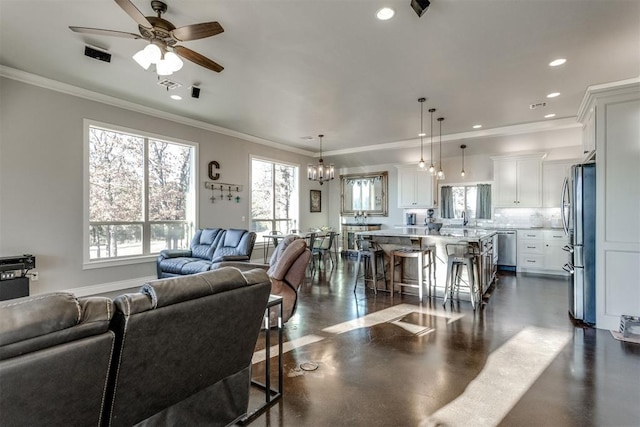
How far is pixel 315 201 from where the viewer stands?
31.8 feet

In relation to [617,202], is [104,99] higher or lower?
higher

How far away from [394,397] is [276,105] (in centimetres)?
446

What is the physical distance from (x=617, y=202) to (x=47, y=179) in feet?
22.7

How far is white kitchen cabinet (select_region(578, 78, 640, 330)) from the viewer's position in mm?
3414

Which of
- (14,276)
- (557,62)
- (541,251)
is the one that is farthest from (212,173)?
(541,251)

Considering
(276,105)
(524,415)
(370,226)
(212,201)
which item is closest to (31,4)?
(276,105)

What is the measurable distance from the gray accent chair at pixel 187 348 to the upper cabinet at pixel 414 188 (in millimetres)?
7284

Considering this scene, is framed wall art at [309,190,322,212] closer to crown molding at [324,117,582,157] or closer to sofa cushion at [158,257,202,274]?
crown molding at [324,117,582,157]

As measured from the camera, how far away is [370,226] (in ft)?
31.2

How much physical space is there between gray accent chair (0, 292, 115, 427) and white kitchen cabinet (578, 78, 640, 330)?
14.9 ft

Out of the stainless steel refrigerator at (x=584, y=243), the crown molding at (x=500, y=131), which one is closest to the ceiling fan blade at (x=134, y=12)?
the stainless steel refrigerator at (x=584, y=243)

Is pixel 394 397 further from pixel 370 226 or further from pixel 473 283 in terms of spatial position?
pixel 370 226

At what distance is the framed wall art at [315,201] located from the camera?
9487 mm

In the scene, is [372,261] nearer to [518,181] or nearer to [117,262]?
[117,262]
